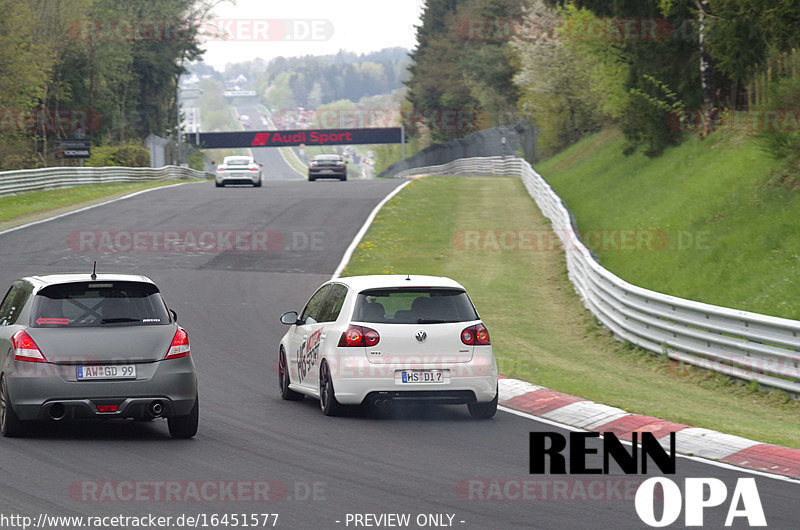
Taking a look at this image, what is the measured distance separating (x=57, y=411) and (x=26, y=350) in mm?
605

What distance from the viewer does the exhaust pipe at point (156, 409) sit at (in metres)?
9.98

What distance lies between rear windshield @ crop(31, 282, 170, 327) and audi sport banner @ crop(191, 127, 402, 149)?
108 meters

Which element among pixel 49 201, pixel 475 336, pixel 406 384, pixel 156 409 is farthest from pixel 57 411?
pixel 49 201

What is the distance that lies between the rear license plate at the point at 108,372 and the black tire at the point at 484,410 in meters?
3.56

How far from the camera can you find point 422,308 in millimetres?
11680

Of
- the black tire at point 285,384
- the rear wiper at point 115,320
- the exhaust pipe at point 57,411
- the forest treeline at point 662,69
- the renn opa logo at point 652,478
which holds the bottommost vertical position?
the black tire at point 285,384

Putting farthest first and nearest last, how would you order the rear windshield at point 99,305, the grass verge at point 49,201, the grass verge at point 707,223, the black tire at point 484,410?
the grass verge at point 49,201, the grass verge at point 707,223, the black tire at point 484,410, the rear windshield at point 99,305

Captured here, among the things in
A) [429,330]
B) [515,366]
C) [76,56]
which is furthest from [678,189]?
[76,56]

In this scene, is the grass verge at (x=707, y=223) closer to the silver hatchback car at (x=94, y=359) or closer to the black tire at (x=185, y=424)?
the black tire at (x=185, y=424)

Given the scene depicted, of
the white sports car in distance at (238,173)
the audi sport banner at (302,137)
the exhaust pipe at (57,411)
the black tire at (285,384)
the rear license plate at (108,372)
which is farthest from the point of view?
the audi sport banner at (302,137)

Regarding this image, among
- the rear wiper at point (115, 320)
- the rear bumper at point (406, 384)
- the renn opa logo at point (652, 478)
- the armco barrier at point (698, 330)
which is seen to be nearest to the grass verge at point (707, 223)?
the armco barrier at point (698, 330)

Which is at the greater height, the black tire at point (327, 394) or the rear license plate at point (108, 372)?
the rear license plate at point (108, 372)

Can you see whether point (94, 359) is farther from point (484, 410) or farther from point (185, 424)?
point (484, 410)

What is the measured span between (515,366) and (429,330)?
14.0 feet
